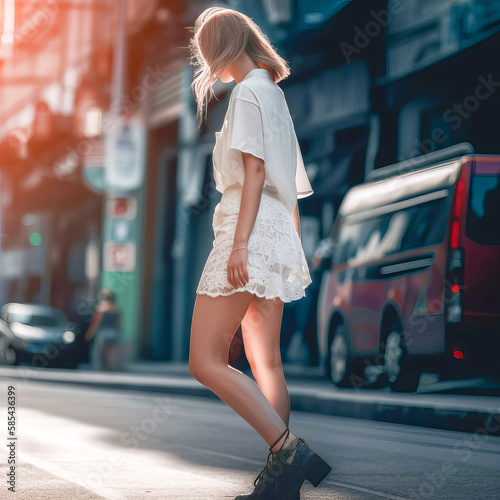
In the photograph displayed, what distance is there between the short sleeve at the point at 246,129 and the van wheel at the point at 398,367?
6515 mm

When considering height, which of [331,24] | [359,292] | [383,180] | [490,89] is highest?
[331,24]

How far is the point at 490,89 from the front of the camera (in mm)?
10062

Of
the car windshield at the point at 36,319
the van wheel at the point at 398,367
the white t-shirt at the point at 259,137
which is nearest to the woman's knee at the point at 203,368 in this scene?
the white t-shirt at the point at 259,137

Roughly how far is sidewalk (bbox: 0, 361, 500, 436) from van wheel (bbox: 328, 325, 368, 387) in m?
0.13

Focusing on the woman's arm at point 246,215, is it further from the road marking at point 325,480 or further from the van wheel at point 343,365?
the van wheel at point 343,365

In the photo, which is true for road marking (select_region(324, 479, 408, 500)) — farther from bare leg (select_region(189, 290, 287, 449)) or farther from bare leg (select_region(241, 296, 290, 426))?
bare leg (select_region(189, 290, 287, 449))

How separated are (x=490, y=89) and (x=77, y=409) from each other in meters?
4.94

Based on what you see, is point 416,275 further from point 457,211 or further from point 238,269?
point 238,269

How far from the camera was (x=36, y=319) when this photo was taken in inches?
794

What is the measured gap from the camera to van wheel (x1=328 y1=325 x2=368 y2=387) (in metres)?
10.9

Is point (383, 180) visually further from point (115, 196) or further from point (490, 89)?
point (115, 196)

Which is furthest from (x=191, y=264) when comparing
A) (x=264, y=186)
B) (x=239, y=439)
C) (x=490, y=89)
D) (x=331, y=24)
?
(x=264, y=186)

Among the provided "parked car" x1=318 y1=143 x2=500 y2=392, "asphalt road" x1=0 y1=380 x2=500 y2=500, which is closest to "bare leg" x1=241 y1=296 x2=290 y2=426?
"asphalt road" x1=0 y1=380 x2=500 y2=500

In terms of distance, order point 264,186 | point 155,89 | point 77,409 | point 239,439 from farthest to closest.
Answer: point 155,89 → point 77,409 → point 239,439 → point 264,186
